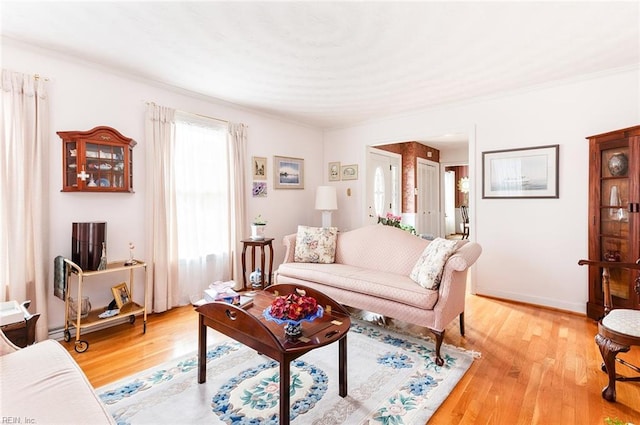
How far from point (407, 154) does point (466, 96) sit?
2862 millimetres

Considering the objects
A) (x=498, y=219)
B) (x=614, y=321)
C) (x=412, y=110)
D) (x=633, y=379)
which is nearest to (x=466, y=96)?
(x=412, y=110)

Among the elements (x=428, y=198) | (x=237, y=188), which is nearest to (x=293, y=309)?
Answer: (x=237, y=188)

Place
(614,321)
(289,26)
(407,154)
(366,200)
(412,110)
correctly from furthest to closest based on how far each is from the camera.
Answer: (407,154), (366,200), (412,110), (289,26), (614,321)

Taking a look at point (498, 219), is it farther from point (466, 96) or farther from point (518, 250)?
point (466, 96)

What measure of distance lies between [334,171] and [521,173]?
278cm

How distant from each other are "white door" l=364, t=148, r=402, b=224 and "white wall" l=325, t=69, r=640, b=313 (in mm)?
1330

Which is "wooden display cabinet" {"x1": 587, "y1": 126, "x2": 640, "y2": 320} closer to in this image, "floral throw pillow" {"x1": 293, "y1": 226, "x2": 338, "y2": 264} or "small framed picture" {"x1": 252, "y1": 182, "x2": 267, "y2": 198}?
"floral throw pillow" {"x1": 293, "y1": 226, "x2": 338, "y2": 264}

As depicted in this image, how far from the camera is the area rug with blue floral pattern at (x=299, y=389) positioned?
1.81 meters

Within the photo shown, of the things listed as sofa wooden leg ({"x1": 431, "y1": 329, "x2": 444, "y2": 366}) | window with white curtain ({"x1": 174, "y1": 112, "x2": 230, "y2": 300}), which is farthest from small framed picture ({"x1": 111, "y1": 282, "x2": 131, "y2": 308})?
sofa wooden leg ({"x1": 431, "y1": 329, "x2": 444, "y2": 366})

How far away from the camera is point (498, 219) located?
3.88m

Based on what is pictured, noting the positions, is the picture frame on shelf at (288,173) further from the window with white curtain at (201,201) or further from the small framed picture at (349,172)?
the window with white curtain at (201,201)

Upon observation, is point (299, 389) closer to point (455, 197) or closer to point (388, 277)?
point (388, 277)

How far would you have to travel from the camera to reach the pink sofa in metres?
2.49

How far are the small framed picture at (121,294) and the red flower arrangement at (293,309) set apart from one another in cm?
198
